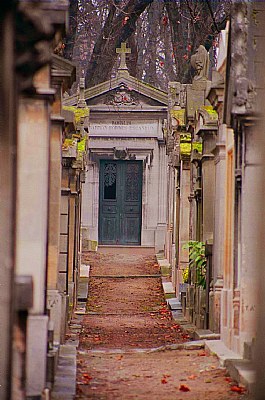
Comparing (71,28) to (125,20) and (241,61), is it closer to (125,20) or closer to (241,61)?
(125,20)

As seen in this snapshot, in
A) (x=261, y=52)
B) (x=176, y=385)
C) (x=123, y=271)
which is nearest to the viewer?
(x=176, y=385)

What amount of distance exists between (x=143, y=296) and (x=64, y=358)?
9.93 m

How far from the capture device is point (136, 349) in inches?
495

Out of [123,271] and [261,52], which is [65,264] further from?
[123,271]

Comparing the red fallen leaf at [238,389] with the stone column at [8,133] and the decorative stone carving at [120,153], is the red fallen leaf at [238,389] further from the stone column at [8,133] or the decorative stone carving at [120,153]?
the decorative stone carving at [120,153]

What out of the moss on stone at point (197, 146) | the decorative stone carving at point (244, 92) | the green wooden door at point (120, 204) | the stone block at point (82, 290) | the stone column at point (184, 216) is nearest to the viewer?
the decorative stone carving at point (244, 92)

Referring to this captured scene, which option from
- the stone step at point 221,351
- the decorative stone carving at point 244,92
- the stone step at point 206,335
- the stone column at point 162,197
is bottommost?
the stone step at point 206,335

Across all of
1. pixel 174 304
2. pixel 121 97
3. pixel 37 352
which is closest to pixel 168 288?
pixel 174 304

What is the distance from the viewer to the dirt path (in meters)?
8.98

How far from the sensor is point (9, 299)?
6.08 metres

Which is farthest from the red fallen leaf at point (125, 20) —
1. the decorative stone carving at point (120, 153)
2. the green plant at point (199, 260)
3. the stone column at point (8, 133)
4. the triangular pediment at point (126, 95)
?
the stone column at point (8, 133)

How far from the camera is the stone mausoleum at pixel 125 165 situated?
2788cm

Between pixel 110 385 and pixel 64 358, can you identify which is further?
pixel 64 358

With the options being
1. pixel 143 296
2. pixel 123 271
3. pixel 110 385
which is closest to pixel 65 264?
pixel 110 385
